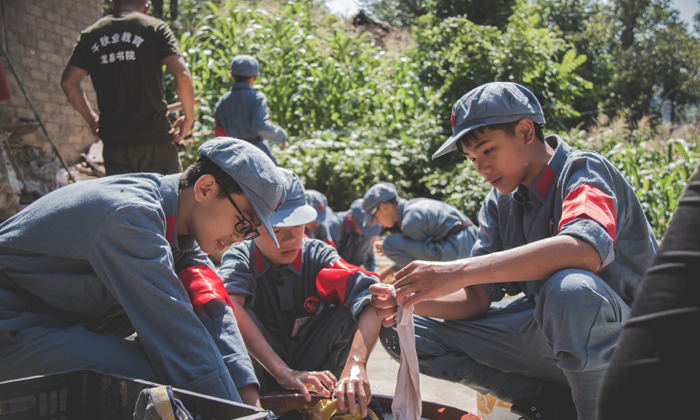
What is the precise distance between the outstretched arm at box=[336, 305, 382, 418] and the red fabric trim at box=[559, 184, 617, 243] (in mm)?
799

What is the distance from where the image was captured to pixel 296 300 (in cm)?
242

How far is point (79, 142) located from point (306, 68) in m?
3.63

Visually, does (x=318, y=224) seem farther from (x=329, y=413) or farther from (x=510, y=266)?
(x=510, y=266)

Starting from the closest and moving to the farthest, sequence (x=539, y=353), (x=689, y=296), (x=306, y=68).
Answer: (x=689, y=296), (x=539, y=353), (x=306, y=68)

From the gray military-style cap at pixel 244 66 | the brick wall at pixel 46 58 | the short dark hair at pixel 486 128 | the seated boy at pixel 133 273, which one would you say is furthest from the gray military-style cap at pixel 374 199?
the brick wall at pixel 46 58

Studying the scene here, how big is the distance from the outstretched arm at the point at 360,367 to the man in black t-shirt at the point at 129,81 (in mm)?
1920

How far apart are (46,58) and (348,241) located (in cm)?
422

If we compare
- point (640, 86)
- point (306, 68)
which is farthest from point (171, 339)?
point (640, 86)

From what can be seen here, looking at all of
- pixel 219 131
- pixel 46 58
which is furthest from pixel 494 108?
pixel 46 58

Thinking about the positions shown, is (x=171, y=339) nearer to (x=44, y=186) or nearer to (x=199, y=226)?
(x=199, y=226)

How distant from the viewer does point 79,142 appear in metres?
6.54

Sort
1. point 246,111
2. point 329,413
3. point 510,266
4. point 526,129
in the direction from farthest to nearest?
point 246,111 → point 526,129 → point 329,413 → point 510,266

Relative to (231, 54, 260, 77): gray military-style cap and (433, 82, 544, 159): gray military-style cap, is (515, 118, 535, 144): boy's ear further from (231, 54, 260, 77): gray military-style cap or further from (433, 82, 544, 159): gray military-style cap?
(231, 54, 260, 77): gray military-style cap

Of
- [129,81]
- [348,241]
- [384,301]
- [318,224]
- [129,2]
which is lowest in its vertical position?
[348,241]
